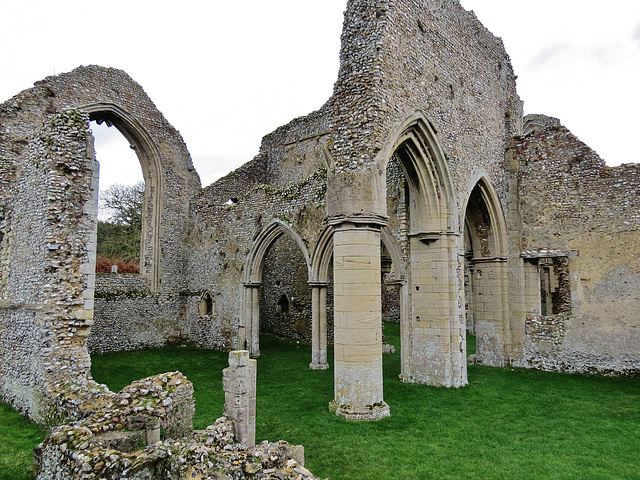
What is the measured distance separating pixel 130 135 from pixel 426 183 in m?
11.9

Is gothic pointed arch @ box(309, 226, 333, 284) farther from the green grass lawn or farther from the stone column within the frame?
the stone column

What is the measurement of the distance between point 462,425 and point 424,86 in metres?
6.87

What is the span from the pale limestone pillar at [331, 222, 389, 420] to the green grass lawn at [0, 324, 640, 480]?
379 millimetres

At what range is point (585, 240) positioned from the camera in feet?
39.8

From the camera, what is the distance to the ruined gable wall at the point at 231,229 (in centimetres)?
1401

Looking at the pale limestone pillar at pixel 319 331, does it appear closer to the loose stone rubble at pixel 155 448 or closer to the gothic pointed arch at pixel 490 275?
the gothic pointed arch at pixel 490 275

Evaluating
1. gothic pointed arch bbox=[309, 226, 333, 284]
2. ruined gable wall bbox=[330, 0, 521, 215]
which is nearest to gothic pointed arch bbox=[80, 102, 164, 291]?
gothic pointed arch bbox=[309, 226, 333, 284]

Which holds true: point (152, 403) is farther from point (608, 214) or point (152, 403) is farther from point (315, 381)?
point (608, 214)

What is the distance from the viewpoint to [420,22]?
33.0ft

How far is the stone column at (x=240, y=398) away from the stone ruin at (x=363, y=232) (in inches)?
98.6

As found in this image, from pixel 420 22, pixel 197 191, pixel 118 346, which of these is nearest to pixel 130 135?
pixel 197 191

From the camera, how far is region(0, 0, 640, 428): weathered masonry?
8266 mm

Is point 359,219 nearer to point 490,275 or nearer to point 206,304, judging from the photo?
point 490,275

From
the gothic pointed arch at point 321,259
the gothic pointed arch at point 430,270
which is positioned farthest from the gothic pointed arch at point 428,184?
the gothic pointed arch at point 321,259
